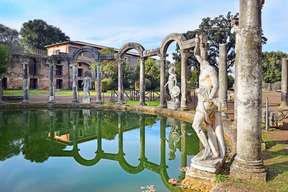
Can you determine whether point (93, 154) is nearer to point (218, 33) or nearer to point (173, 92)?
point (173, 92)

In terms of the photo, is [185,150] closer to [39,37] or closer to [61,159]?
[61,159]

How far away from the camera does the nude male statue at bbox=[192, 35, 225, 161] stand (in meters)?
5.53

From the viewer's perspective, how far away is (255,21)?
17.2ft

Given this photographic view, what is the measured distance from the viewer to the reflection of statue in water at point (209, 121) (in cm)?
552

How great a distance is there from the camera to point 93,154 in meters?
8.97

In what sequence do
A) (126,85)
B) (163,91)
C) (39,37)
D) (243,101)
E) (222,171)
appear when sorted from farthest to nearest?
(39,37), (126,85), (163,91), (222,171), (243,101)

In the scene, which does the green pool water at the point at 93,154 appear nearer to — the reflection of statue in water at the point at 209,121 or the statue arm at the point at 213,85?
the reflection of statue in water at the point at 209,121

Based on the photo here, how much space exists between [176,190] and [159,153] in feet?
10.4

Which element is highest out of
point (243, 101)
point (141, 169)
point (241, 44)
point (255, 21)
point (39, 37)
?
point (39, 37)

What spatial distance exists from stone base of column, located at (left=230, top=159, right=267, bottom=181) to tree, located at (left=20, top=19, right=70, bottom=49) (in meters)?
56.7

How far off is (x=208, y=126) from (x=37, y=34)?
56.7 metres

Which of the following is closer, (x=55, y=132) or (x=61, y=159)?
(x=61, y=159)

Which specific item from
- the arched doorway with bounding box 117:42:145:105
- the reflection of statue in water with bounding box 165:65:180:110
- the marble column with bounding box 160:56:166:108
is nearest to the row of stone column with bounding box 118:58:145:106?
the arched doorway with bounding box 117:42:145:105

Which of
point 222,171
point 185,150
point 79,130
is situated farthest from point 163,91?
point 222,171
